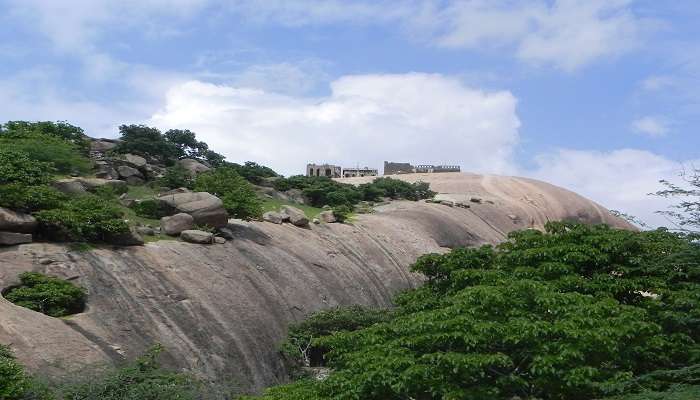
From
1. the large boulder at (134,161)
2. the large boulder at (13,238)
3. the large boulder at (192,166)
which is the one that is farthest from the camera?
the large boulder at (192,166)

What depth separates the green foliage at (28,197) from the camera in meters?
15.3

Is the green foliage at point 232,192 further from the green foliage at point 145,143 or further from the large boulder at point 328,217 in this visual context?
the green foliage at point 145,143

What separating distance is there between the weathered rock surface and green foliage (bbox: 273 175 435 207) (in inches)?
244

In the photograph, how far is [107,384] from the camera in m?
11.4

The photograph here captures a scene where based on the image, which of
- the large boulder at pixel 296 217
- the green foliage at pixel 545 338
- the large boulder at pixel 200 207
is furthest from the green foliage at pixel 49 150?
the green foliage at pixel 545 338

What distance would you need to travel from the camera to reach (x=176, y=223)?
18484mm

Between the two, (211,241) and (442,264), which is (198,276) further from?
(442,264)

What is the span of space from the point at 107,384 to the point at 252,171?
71.6 ft

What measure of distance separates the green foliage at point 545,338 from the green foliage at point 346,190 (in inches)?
746

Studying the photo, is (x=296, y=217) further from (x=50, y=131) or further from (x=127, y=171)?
(x=50, y=131)

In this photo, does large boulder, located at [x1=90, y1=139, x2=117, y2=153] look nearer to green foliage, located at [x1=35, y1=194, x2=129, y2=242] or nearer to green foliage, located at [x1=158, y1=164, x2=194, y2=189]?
green foliage, located at [x1=158, y1=164, x2=194, y2=189]

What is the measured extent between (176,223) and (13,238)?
4458 millimetres

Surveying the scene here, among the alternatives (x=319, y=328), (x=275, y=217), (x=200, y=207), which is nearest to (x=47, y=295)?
(x=200, y=207)

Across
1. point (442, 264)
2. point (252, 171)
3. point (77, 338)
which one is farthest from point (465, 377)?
point (252, 171)
